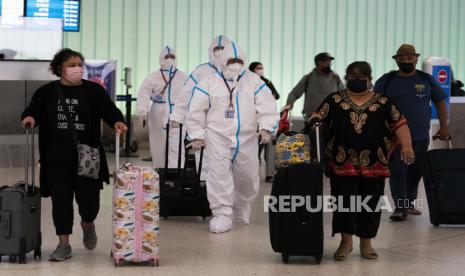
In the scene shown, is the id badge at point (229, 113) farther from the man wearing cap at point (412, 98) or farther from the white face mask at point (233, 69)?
the man wearing cap at point (412, 98)

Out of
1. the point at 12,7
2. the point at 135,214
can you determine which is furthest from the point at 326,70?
the point at 135,214

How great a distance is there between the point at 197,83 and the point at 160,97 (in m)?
2.29

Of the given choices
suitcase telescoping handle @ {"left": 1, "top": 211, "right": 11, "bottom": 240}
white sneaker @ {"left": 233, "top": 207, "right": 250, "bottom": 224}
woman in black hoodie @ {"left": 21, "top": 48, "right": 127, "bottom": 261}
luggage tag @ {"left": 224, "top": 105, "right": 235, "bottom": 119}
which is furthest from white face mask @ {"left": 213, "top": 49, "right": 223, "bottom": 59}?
suitcase telescoping handle @ {"left": 1, "top": 211, "right": 11, "bottom": 240}

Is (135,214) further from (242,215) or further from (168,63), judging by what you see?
(168,63)

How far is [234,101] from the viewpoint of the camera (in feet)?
28.1

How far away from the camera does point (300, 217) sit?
274 inches

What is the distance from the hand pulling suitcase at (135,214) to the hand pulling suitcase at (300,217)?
801 mm

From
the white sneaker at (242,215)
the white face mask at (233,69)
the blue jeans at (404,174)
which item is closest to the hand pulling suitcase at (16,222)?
the white face mask at (233,69)

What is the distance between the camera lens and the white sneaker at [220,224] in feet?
27.7

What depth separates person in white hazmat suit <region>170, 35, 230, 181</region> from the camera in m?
9.22

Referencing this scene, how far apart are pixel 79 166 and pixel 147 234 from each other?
1.99 ft

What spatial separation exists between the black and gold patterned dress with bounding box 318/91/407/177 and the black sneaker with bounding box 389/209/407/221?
7.33 ft

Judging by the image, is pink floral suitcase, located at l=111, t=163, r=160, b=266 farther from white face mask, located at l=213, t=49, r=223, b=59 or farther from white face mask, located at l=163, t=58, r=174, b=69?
white face mask, located at l=163, t=58, r=174, b=69

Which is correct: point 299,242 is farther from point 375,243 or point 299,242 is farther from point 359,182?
point 375,243
